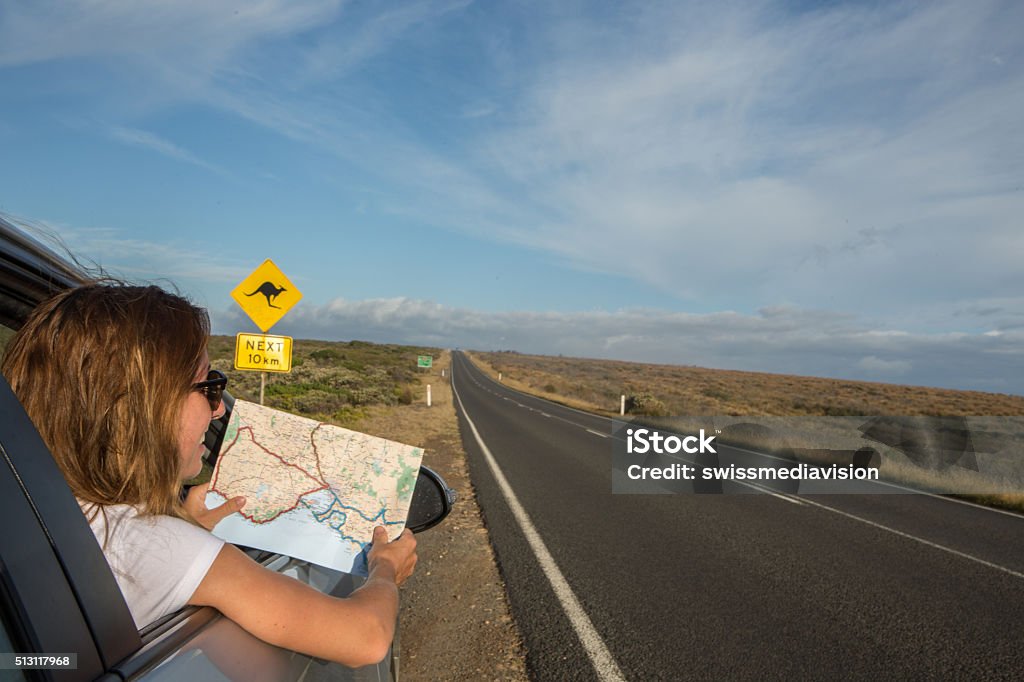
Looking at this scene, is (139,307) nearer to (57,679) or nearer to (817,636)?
(57,679)

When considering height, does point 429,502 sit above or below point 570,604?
above

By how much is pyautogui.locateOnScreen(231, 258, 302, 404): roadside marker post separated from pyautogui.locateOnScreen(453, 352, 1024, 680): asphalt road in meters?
3.56

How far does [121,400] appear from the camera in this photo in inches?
47.8

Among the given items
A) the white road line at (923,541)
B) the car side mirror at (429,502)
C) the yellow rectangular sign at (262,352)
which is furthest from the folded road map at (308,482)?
the yellow rectangular sign at (262,352)

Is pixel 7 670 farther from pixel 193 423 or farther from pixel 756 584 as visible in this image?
pixel 756 584

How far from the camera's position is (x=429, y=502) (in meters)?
2.08

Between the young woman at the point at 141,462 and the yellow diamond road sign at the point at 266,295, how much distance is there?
8.46 metres

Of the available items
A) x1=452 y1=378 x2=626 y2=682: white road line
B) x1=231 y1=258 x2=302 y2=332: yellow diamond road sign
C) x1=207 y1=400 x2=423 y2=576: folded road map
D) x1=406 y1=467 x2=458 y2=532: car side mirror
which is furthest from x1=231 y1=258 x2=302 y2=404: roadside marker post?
x1=207 y1=400 x2=423 y2=576: folded road map

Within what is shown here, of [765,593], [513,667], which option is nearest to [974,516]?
[765,593]

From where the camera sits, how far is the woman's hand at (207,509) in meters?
1.59

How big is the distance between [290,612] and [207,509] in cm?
55

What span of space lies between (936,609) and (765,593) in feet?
4.13

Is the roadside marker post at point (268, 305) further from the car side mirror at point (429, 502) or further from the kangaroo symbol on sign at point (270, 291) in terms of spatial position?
the car side mirror at point (429, 502)

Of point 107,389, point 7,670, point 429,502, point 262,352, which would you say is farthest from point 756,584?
point 262,352
